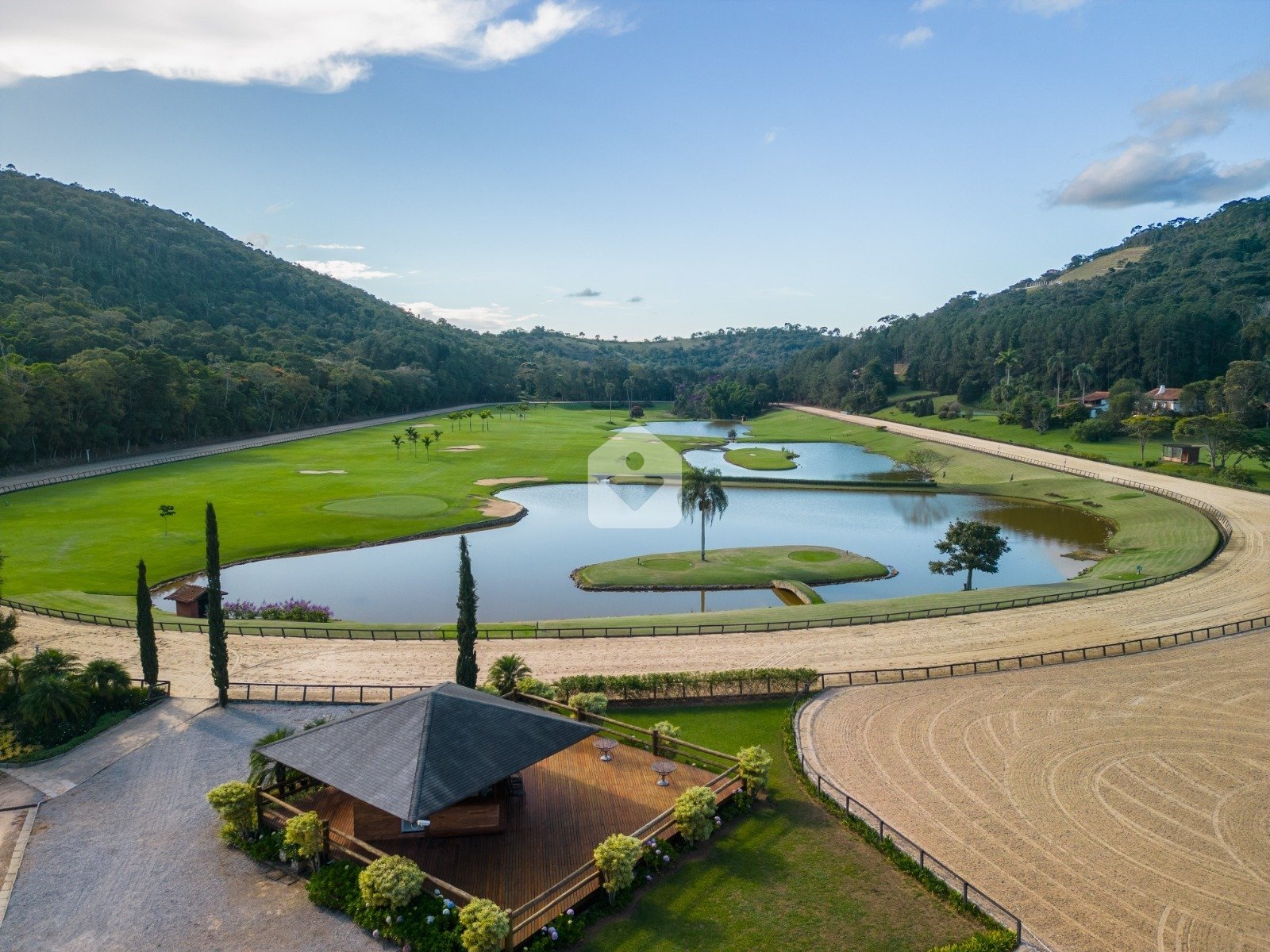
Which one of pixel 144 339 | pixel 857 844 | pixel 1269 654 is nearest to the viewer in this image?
pixel 857 844

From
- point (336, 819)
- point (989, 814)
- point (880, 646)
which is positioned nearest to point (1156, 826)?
point (989, 814)

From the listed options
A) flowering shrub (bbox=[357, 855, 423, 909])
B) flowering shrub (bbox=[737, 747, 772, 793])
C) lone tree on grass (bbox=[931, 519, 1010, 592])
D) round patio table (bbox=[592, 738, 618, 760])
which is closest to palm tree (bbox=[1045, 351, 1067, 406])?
lone tree on grass (bbox=[931, 519, 1010, 592])

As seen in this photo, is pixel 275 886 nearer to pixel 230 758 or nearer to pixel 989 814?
pixel 230 758

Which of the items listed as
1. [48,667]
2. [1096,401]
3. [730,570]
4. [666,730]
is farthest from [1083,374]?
[48,667]

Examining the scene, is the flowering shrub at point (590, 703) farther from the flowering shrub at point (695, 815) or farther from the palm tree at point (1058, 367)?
the palm tree at point (1058, 367)

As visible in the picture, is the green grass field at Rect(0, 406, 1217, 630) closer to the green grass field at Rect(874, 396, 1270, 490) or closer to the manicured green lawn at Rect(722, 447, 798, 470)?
the green grass field at Rect(874, 396, 1270, 490)

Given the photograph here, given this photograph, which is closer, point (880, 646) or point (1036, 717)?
point (1036, 717)

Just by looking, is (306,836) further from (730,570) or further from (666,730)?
(730,570)
